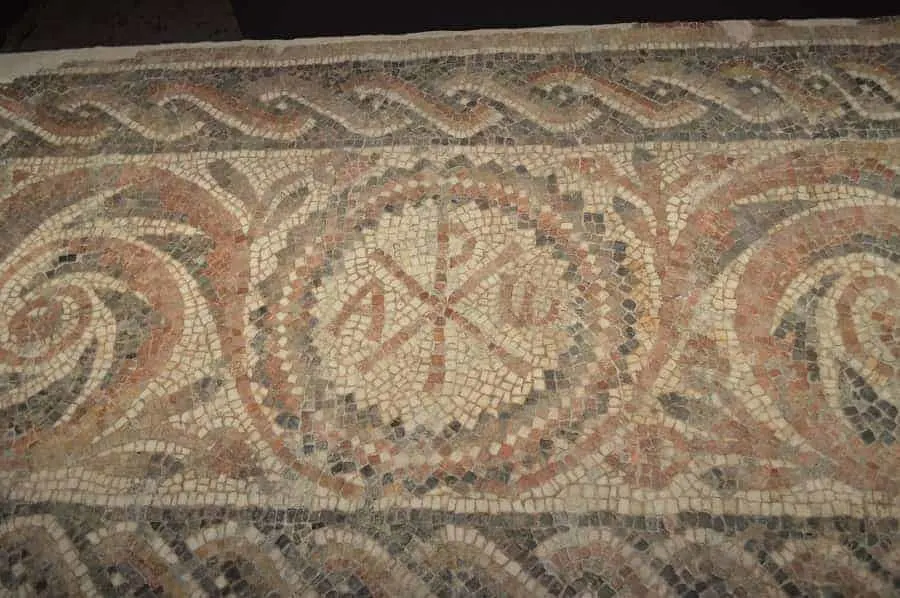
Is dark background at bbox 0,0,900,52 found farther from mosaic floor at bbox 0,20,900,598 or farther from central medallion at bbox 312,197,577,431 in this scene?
central medallion at bbox 312,197,577,431

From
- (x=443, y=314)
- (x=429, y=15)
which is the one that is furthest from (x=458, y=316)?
(x=429, y=15)

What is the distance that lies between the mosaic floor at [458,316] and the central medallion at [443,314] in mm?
12

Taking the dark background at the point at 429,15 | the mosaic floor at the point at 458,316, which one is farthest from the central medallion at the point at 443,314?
the dark background at the point at 429,15

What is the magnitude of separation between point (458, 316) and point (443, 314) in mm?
56

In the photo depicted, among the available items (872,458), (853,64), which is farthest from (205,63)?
(872,458)

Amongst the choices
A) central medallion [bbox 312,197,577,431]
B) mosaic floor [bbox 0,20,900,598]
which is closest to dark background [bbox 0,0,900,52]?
mosaic floor [bbox 0,20,900,598]

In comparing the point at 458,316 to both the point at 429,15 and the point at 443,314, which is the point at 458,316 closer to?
the point at 443,314

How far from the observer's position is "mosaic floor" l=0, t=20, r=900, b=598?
88.1 inches

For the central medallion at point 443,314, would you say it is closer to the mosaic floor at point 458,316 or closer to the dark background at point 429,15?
the mosaic floor at point 458,316

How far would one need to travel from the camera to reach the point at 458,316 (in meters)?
2.62

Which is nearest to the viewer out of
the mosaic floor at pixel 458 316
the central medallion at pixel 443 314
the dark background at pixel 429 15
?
the mosaic floor at pixel 458 316

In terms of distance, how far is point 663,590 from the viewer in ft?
7.00

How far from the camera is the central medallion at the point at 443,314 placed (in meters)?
2.49

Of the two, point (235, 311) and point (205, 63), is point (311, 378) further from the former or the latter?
point (205, 63)
